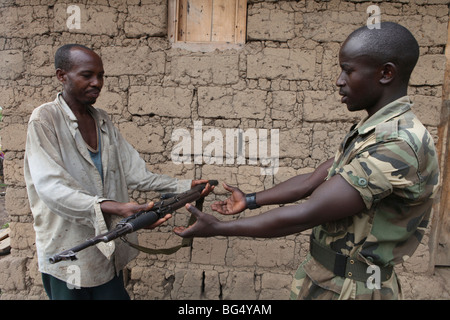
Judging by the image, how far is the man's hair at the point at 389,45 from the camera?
58.1 inches

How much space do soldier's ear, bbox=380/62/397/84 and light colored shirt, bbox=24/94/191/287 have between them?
4.97 ft

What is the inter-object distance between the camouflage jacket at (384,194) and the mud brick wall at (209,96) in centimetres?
149

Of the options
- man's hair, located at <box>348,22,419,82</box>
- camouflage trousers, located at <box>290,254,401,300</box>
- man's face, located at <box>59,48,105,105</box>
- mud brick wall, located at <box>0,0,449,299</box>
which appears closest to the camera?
man's hair, located at <box>348,22,419,82</box>

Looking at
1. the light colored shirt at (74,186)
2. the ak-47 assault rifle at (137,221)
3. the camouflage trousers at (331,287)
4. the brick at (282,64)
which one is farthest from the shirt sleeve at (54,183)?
the brick at (282,64)

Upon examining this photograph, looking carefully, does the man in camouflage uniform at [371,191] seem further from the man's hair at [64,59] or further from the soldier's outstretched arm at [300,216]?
the man's hair at [64,59]

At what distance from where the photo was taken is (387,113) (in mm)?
1539

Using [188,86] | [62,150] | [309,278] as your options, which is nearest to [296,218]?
[309,278]

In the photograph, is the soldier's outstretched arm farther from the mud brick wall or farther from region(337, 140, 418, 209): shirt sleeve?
the mud brick wall

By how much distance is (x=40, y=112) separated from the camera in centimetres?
201

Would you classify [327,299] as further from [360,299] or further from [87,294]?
[87,294]

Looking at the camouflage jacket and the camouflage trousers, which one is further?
the camouflage trousers

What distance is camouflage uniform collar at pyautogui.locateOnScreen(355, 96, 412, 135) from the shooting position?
1.52 m

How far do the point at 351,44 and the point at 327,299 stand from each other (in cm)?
119

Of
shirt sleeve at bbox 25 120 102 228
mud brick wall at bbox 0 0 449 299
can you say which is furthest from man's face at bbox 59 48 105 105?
mud brick wall at bbox 0 0 449 299
